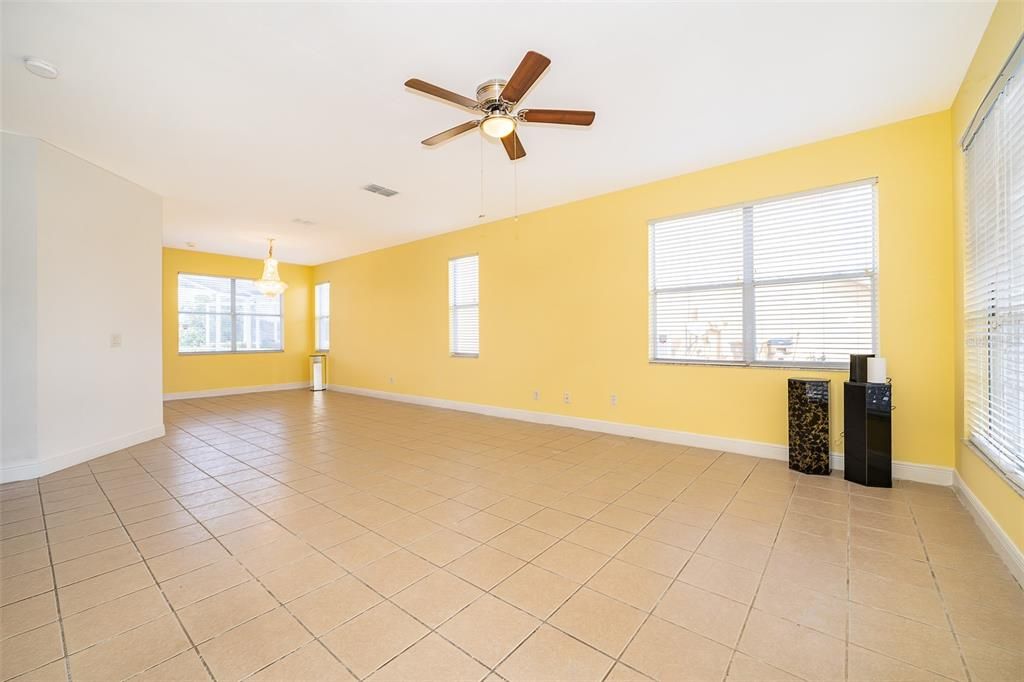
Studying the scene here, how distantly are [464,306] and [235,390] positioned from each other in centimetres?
558

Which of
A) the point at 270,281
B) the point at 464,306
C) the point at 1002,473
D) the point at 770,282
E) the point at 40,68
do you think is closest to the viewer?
the point at 1002,473

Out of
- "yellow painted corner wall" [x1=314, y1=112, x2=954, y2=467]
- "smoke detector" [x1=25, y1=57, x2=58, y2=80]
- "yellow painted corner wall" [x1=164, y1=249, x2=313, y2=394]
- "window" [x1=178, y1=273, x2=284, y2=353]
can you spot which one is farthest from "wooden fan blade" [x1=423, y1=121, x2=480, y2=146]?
"yellow painted corner wall" [x1=164, y1=249, x2=313, y2=394]

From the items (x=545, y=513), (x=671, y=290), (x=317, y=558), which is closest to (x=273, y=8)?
(x=317, y=558)

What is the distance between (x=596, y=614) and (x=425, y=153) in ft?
12.4

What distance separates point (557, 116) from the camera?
266cm

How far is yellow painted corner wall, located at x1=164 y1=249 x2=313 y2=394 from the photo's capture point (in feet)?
25.1

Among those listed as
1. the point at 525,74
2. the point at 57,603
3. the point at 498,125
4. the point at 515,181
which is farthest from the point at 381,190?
the point at 57,603

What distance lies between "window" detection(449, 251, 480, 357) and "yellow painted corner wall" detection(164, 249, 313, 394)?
4.80m

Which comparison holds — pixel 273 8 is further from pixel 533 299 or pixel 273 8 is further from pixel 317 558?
pixel 533 299

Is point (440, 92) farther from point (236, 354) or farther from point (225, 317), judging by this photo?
point (236, 354)

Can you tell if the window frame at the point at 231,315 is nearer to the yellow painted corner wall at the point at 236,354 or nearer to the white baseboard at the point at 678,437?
the yellow painted corner wall at the point at 236,354

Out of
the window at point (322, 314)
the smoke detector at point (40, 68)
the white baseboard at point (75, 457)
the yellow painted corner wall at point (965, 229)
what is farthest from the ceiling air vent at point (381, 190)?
the window at point (322, 314)

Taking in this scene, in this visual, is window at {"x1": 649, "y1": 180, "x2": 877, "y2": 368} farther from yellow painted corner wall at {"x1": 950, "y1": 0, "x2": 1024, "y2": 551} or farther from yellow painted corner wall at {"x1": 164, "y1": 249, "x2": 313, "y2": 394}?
yellow painted corner wall at {"x1": 164, "y1": 249, "x2": 313, "y2": 394}

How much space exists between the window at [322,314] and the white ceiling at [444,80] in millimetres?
4983
